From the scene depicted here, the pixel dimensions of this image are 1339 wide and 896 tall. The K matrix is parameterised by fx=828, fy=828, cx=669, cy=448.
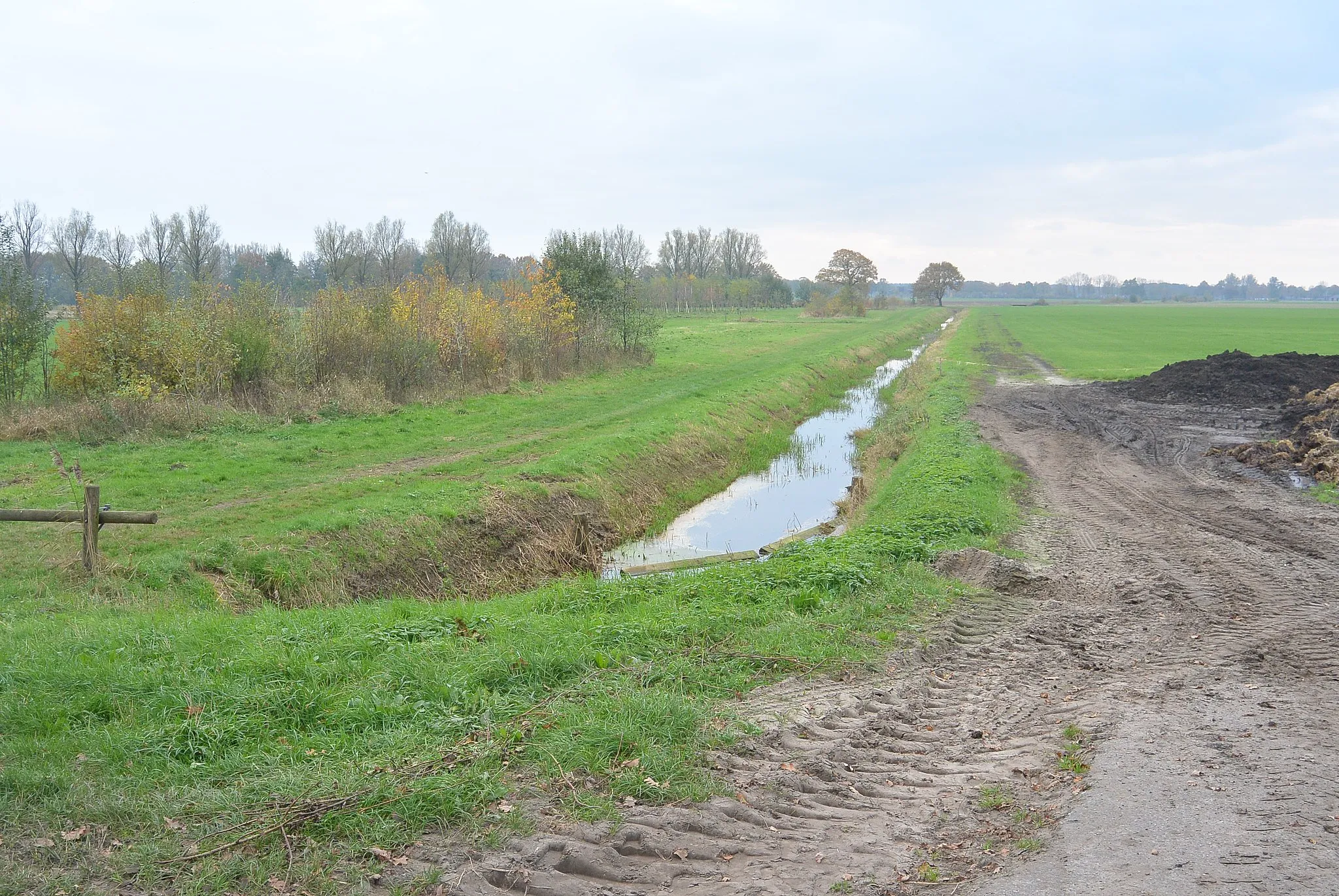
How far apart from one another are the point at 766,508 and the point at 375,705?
13.7 meters

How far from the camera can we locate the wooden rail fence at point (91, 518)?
9086mm

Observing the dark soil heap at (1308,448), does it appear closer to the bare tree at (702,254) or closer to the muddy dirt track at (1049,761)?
the muddy dirt track at (1049,761)

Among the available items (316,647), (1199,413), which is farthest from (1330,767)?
(1199,413)

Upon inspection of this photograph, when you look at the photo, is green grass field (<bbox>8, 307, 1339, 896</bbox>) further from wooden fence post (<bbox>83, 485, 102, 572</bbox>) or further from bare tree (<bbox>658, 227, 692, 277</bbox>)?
bare tree (<bbox>658, 227, 692, 277</bbox>)

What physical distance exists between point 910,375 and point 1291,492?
27.0m

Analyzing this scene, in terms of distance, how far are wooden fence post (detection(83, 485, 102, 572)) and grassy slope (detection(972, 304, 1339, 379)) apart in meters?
37.5

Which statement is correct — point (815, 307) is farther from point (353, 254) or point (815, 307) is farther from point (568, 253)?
point (568, 253)

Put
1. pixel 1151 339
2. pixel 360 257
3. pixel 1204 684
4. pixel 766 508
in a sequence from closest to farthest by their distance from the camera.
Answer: pixel 1204 684
pixel 766 508
pixel 360 257
pixel 1151 339

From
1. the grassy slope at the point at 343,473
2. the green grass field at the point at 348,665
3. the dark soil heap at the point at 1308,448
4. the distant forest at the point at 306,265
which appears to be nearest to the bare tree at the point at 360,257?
the distant forest at the point at 306,265

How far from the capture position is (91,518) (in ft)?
31.4

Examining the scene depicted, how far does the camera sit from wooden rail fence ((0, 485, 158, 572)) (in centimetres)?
909

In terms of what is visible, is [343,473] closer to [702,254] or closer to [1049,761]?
[1049,761]

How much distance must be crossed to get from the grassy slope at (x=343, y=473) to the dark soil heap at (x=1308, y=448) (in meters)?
11.9

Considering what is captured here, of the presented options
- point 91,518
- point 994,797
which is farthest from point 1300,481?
point 91,518
